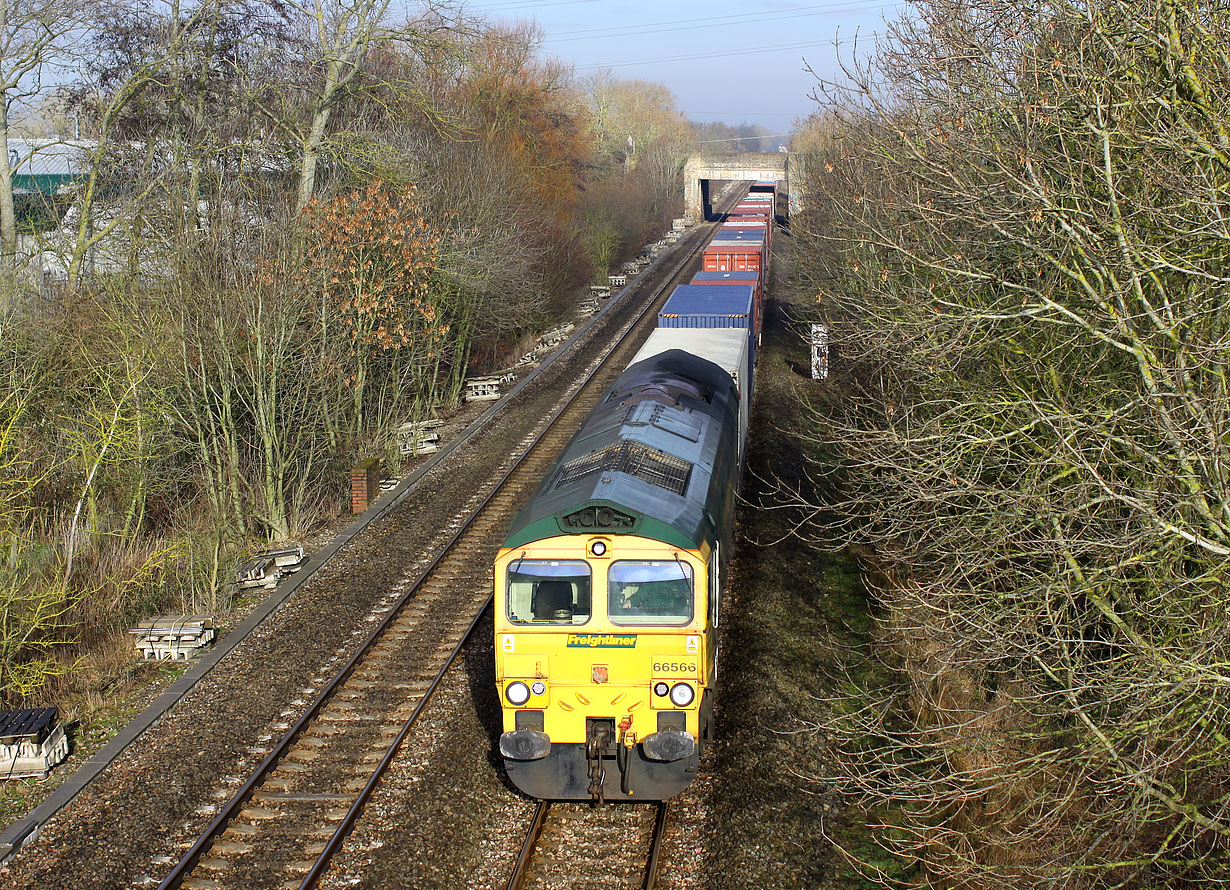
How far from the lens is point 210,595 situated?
44.0ft

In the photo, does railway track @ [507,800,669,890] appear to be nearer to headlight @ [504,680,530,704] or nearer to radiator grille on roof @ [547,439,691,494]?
headlight @ [504,680,530,704]

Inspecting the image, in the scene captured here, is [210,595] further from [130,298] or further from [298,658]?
[130,298]

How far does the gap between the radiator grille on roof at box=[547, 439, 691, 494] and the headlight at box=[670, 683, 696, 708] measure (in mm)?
1740

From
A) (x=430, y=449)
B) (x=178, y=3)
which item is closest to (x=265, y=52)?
(x=178, y=3)

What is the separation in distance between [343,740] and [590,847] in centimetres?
307

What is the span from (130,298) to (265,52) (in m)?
13.8

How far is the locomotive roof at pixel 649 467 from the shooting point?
809 centimetres

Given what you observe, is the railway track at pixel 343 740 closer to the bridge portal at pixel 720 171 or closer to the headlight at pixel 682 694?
the headlight at pixel 682 694

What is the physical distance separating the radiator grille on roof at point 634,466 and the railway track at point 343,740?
310cm

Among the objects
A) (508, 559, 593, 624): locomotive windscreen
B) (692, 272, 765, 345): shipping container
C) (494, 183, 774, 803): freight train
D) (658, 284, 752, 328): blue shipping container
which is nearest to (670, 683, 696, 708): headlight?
(494, 183, 774, 803): freight train

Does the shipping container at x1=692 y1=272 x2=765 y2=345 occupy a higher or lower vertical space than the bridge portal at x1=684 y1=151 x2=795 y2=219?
lower

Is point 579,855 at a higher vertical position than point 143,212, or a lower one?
lower

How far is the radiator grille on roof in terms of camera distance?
29.5 ft

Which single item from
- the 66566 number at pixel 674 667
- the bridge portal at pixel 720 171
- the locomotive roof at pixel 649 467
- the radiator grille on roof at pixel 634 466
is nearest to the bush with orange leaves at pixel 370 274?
the locomotive roof at pixel 649 467
